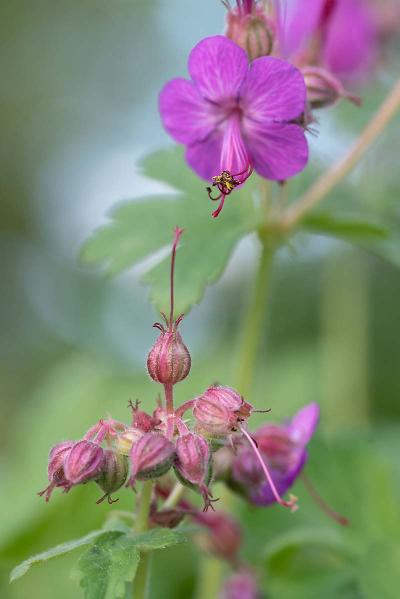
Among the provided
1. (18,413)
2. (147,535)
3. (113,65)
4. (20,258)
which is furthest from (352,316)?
(113,65)

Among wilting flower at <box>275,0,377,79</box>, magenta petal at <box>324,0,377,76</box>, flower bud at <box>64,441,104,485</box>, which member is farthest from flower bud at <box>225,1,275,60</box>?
magenta petal at <box>324,0,377,76</box>

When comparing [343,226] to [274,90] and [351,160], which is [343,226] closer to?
[351,160]

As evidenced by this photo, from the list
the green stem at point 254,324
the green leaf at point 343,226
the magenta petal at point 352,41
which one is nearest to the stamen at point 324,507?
the green stem at point 254,324

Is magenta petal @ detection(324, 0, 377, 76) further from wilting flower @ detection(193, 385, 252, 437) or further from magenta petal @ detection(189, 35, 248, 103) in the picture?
wilting flower @ detection(193, 385, 252, 437)

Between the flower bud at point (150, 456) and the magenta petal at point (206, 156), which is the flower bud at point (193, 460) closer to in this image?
the flower bud at point (150, 456)

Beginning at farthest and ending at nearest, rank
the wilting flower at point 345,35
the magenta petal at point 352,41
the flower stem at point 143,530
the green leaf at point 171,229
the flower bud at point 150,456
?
1. the magenta petal at point 352,41
2. the wilting flower at point 345,35
3. the green leaf at point 171,229
4. the flower stem at point 143,530
5. the flower bud at point 150,456

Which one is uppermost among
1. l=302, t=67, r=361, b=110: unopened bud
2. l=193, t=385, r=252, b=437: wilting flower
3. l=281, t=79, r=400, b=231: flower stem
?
l=281, t=79, r=400, b=231: flower stem
